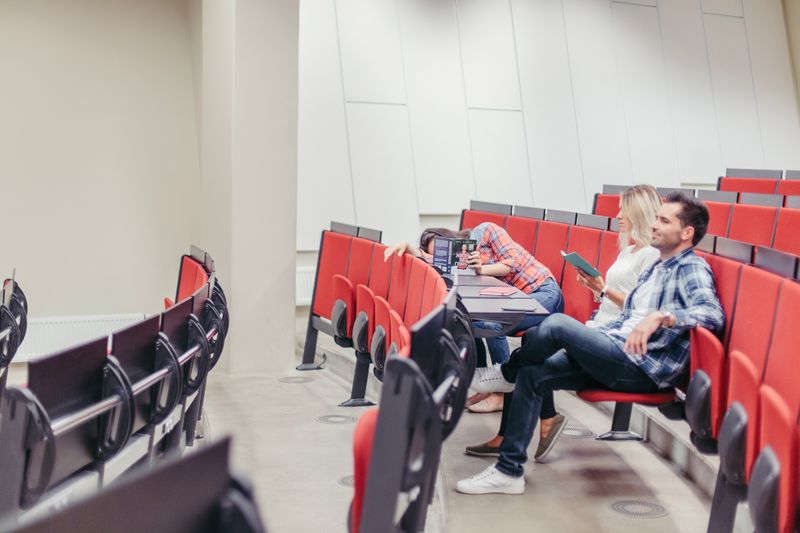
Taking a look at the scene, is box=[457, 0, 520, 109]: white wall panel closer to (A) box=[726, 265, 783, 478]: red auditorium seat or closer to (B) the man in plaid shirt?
(B) the man in plaid shirt

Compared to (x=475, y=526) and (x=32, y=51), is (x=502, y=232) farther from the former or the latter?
(x=32, y=51)

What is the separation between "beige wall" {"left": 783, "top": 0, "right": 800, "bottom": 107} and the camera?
5.68 m

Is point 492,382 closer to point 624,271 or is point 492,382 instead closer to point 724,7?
point 624,271

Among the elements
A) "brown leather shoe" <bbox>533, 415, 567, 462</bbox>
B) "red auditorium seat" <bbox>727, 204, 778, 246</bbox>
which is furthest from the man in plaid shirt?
"red auditorium seat" <bbox>727, 204, 778, 246</bbox>

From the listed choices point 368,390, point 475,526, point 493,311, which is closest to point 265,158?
point 368,390

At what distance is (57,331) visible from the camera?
4004mm

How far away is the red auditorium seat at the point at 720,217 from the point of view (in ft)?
10.8

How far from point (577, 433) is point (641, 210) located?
69 centimetres

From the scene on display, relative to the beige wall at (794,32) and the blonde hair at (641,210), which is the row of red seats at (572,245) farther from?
the beige wall at (794,32)

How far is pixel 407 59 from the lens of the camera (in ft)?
15.3

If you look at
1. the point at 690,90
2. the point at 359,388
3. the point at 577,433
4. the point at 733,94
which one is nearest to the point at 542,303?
the point at 577,433

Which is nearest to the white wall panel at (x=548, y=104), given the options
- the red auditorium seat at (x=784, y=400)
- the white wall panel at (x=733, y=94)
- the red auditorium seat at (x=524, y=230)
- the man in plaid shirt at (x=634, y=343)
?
the white wall panel at (x=733, y=94)

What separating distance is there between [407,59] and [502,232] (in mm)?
2153

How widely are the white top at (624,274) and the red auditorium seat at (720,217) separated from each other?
1.04 metres
